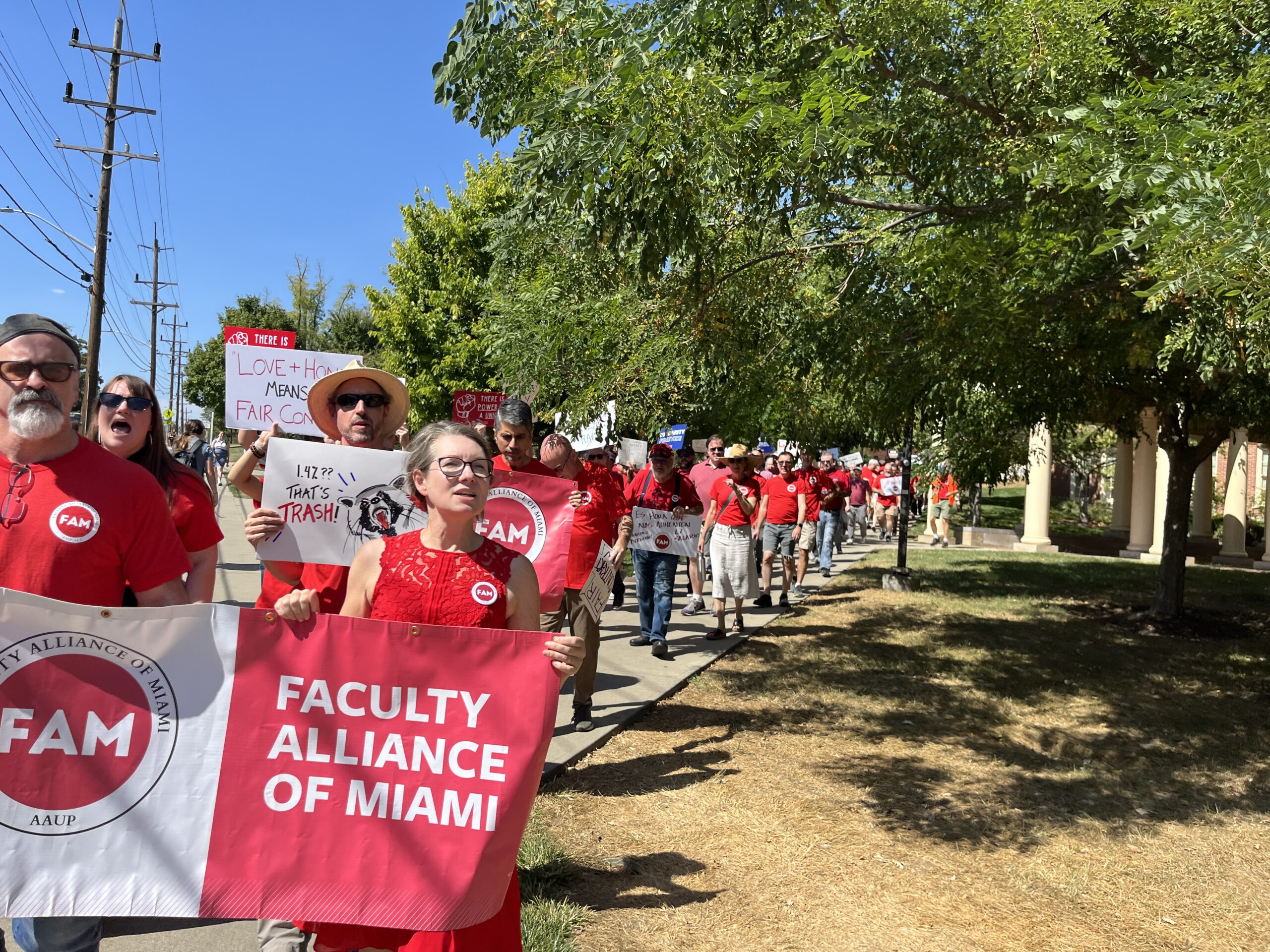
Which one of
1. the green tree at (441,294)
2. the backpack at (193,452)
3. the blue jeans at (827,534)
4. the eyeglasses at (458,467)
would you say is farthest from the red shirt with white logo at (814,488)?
the green tree at (441,294)

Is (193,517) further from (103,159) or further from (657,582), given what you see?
(103,159)

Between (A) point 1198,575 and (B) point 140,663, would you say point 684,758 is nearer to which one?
(B) point 140,663

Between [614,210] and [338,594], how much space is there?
3033 millimetres

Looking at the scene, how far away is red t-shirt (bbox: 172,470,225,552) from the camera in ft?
12.1

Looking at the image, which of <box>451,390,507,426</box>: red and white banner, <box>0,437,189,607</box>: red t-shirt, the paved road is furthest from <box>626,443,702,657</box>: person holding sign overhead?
<box>0,437,189,607</box>: red t-shirt

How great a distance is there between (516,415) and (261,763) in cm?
363

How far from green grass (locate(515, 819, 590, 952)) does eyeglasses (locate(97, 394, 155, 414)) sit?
7.19ft

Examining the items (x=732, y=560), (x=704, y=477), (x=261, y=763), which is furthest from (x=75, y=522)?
(x=704, y=477)

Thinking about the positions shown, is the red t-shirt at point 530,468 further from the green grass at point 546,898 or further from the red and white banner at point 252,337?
the red and white banner at point 252,337

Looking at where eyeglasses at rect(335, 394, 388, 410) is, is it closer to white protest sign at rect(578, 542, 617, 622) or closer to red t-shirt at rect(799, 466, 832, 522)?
white protest sign at rect(578, 542, 617, 622)

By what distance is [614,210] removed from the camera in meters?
6.00

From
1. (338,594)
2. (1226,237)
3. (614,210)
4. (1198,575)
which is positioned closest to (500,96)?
(614,210)

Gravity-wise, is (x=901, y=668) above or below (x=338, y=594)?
below

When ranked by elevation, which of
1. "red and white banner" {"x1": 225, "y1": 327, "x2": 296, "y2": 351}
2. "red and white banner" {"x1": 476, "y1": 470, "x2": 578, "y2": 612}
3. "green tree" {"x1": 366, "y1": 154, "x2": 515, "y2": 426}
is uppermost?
"green tree" {"x1": 366, "y1": 154, "x2": 515, "y2": 426}
